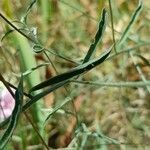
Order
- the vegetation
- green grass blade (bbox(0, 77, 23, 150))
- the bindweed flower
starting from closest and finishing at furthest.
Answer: green grass blade (bbox(0, 77, 23, 150))
the bindweed flower
the vegetation

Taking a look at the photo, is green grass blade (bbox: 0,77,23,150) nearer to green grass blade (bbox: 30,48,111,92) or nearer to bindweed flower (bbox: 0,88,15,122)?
green grass blade (bbox: 30,48,111,92)

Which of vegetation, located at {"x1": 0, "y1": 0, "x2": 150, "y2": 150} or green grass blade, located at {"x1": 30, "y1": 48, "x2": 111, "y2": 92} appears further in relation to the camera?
vegetation, located at {"x1": 0, "y1": 0, "x2": 150, "y2": 150}

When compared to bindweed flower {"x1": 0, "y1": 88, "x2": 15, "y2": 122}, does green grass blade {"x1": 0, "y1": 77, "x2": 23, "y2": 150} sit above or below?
below

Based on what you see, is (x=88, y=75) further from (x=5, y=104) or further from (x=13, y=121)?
(x=13, y=121)

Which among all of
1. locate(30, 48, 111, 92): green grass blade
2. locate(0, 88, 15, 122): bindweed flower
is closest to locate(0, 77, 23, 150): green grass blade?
locate(30, 48, 111, 92): green grass blade

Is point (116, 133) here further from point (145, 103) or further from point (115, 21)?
point (115, 21)

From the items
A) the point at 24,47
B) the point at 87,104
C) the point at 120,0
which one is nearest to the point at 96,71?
the point at 87,104

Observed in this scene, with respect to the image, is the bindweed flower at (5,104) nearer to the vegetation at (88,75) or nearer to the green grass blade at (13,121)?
the vegetation at (88,75)

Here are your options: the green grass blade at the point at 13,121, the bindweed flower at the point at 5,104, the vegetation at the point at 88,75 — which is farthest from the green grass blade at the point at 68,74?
the vegetation at the point at 88,75

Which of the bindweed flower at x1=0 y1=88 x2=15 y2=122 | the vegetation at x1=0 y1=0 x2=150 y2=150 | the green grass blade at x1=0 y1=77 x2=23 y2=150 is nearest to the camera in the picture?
the green grass blade at x1=0 y1=77 x2=23 y2=150
